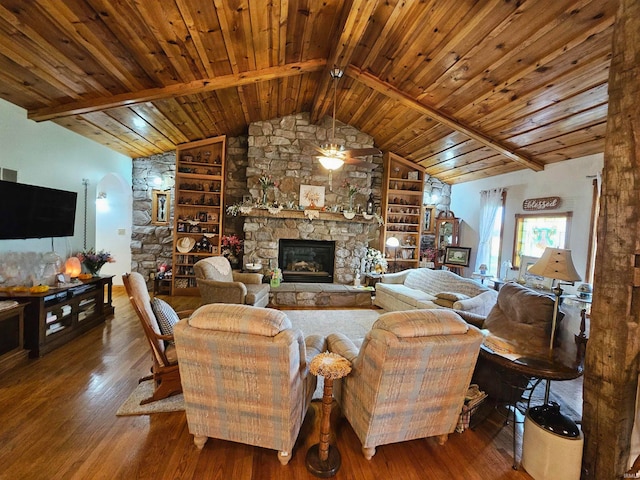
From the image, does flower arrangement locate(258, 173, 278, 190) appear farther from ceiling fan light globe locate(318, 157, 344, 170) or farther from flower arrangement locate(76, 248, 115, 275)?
flower arrangement locate(76, 248, 115, 275)

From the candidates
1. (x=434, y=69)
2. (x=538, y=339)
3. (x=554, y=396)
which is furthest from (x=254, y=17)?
(x=554, y=396)

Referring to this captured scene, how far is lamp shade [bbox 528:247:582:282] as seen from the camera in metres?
2.09

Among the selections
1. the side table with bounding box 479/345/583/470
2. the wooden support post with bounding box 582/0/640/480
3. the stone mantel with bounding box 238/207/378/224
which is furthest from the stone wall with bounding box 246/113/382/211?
the side table with bounding box 479/345/583/470

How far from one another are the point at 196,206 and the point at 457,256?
217 inches

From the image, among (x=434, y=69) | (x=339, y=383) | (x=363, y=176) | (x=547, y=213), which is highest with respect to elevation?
(x=434, y=69)

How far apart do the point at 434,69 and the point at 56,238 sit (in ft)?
18.1

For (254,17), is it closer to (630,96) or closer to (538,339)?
(630,96)

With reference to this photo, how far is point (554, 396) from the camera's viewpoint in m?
2.70

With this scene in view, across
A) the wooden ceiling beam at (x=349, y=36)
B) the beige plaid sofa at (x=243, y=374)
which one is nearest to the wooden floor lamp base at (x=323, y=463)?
the beige plaid sofa at (x=243, y=374)

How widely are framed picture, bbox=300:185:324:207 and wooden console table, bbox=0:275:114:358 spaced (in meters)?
3.56

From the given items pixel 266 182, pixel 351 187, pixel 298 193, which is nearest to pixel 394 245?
pixel 351 187

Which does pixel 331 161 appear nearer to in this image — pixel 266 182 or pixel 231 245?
pixel 266 182

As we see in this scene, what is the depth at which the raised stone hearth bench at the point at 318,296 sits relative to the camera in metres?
5.38

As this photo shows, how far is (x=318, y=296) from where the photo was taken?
5477mm
